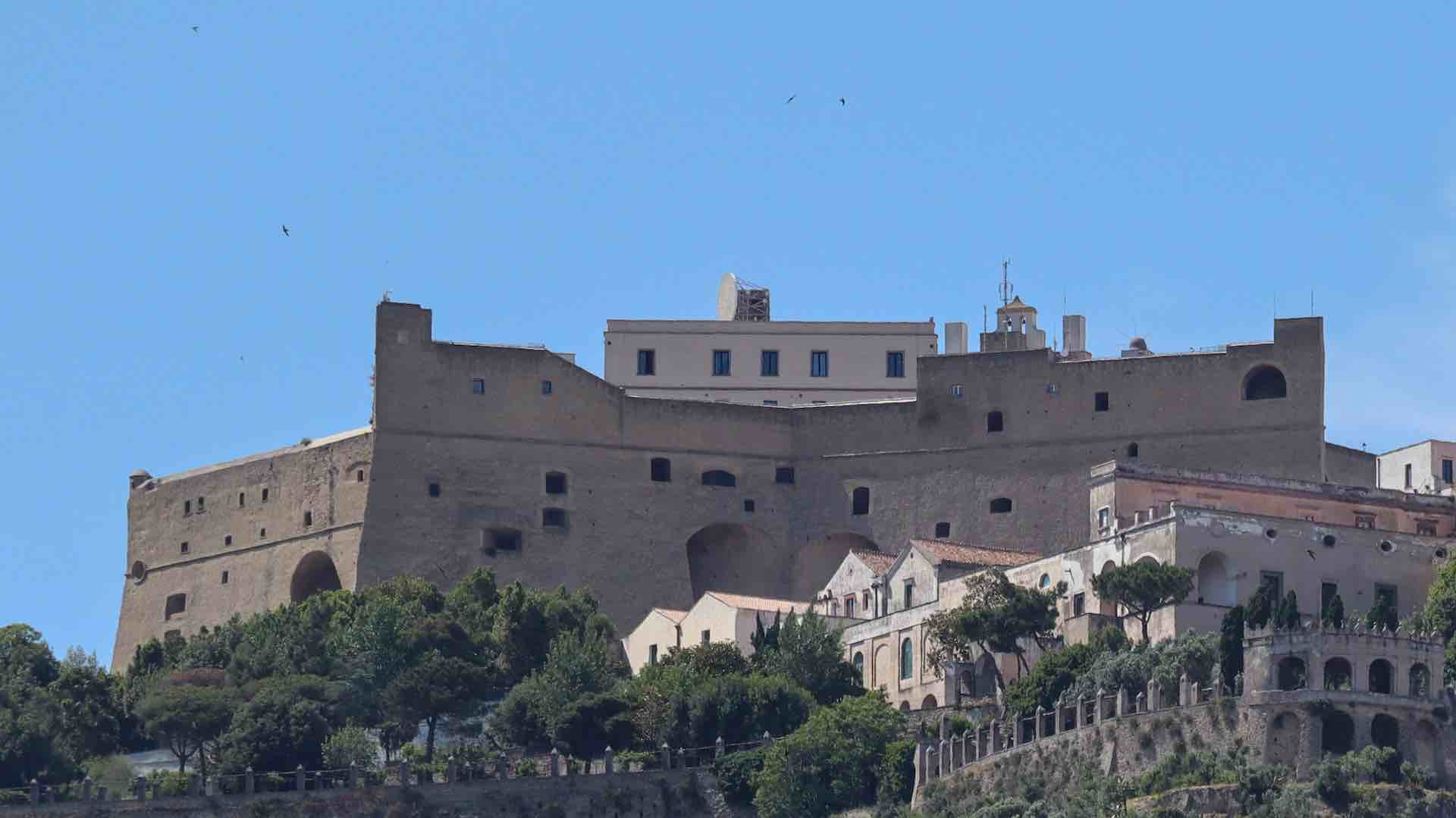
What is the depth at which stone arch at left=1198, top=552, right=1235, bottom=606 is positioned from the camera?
215 feet

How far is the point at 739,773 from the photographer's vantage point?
207ft

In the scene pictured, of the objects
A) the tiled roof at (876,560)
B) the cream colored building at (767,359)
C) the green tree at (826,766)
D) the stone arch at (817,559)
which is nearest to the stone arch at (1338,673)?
the green tree at (826,766)

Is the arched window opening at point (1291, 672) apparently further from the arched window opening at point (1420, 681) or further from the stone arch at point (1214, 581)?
the stone arch at point (1214, 581)

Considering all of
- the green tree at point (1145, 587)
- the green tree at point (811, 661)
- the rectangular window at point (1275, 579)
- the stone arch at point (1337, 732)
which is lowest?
the stone arch at point (1337, 732)

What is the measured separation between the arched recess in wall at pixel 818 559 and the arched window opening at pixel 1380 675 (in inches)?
909

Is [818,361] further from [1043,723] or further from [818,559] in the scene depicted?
[1043,723]

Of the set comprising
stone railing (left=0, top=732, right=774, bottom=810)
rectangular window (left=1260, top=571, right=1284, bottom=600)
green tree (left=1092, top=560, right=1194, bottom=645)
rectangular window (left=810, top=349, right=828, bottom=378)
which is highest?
rectangular window (left=810, top=349, right=828, bottom=378)

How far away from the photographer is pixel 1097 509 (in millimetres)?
70500

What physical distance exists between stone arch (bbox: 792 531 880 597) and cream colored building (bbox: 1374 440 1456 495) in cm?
1245

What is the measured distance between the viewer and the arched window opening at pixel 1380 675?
5747 centimetres

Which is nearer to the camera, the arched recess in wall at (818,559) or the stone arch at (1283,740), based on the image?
the stone arch at (1283,740)

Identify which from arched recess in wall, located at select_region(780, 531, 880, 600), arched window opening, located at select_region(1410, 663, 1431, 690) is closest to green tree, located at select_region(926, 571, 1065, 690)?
arched window opening, located at select_region(1410, 663, 1431, 690)

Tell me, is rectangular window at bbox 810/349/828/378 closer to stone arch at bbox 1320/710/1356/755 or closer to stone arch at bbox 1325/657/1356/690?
stone arch at bbox 1325/657/1356/690

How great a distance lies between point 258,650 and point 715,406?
14656 mm
